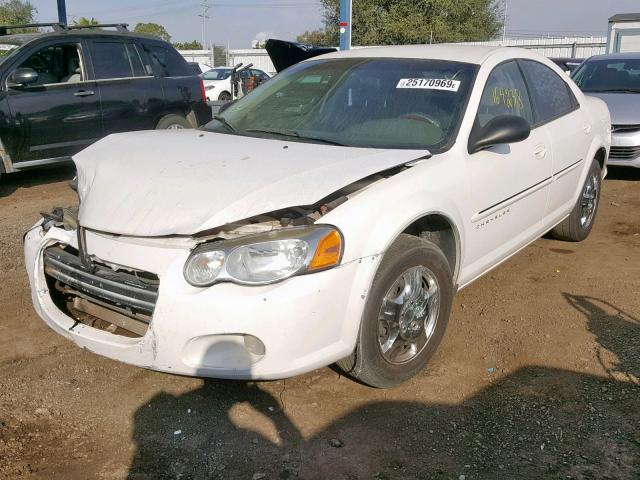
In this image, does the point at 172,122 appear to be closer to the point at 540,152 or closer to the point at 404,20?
the point at 540,152

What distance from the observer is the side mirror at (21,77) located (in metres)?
6.82

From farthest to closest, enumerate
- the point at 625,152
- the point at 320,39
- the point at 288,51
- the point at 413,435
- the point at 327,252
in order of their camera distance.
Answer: the point at 320,39 → the point at 288,51 → the point at 625,152 → the point at 413,435 → the point at 327,252

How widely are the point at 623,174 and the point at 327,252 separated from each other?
7.30 m

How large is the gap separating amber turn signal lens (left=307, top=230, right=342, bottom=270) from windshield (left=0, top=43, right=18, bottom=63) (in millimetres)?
6090

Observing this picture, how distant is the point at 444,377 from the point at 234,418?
1089 millimetres

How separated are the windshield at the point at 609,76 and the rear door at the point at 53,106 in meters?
6.54

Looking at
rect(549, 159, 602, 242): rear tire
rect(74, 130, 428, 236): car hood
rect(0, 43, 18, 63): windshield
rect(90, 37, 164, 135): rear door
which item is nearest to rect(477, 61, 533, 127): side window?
rect(74, 130, 428, 236): car hood

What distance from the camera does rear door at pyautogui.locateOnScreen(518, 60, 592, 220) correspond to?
172 inches

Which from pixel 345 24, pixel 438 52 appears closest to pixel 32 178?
pixel 345 24

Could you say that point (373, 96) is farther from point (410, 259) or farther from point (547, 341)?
point (547, 341)

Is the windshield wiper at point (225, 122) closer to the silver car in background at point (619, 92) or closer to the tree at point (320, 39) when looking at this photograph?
the silver car in background at point (619, 92)

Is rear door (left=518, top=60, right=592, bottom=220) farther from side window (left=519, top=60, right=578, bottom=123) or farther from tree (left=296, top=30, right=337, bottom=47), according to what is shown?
tree (left=296, top=30, right=337, bottom=47)

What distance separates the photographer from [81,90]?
297 inches

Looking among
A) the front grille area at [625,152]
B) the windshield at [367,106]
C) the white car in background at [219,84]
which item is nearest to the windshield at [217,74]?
the white car in background at [219,84]
